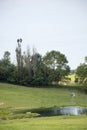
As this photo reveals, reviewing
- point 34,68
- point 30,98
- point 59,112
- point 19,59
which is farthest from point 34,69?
point 59,112

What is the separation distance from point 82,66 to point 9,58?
104 ft

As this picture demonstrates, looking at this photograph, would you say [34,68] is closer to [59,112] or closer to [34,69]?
[34,69]

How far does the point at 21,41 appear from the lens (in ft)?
339

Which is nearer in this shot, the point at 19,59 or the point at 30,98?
the point at 30,98

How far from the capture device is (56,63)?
99312mm

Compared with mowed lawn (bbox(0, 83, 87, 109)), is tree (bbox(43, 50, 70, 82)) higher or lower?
higher

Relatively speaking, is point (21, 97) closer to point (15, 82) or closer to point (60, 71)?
point (15, 82)

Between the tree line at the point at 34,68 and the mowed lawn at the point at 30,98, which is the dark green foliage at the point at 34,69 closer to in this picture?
the tree line at the point at 34,68

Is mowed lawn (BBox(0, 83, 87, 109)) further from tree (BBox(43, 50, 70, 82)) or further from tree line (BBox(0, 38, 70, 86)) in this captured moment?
tree (BBox(43, 50, 70, 82))

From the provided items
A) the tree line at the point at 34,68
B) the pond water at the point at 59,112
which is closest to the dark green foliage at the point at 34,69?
the tree line at the point at 34,68

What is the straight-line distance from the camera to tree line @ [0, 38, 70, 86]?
90.3 metres

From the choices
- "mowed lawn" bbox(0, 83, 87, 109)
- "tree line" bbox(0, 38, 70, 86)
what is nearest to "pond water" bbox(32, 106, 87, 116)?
"mowed lawn" bbox(0, 83, 87, 109)

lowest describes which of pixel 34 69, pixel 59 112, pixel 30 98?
pixel 59 112

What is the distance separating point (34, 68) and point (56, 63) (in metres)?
8.64
